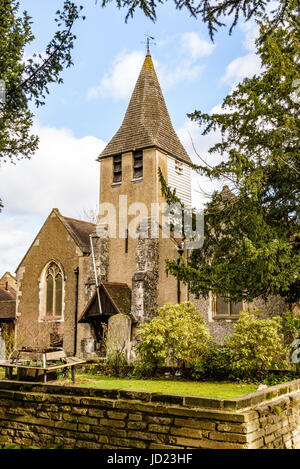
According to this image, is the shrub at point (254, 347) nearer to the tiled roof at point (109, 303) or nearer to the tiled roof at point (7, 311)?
the tiled roof at point (109, 303)

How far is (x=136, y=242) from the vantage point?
21453 millimetres

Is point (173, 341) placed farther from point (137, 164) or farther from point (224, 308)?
point (137, 164)

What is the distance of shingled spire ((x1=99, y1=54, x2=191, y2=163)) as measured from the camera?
2317 centimetres

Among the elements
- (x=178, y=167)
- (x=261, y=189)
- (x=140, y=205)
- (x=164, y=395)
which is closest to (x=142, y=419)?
(x=164, y=395)

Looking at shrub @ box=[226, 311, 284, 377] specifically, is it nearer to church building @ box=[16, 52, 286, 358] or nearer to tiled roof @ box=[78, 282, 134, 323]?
church building @ box=[16, 52, 286, 358]

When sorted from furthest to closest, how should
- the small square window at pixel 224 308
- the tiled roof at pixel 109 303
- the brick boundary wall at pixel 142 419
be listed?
the tiled roof at pixel 109 303 → the small square window at pixel 224 308 → the brick boundary wall at pixel 142 419

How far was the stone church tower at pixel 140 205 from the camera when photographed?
20.3m

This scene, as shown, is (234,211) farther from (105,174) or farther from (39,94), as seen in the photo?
(105,174)

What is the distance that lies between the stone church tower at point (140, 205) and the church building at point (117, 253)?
0.05 metres

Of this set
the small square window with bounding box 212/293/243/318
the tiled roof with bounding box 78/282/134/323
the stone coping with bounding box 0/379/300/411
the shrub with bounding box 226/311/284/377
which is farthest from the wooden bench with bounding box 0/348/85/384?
the tiled roof with bounding box 78/282/134/323

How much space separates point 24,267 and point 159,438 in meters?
21.2

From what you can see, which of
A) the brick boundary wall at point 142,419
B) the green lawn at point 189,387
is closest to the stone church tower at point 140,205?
the green lawn at point 189,387

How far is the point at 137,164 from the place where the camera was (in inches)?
908

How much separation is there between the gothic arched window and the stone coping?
16.7m
